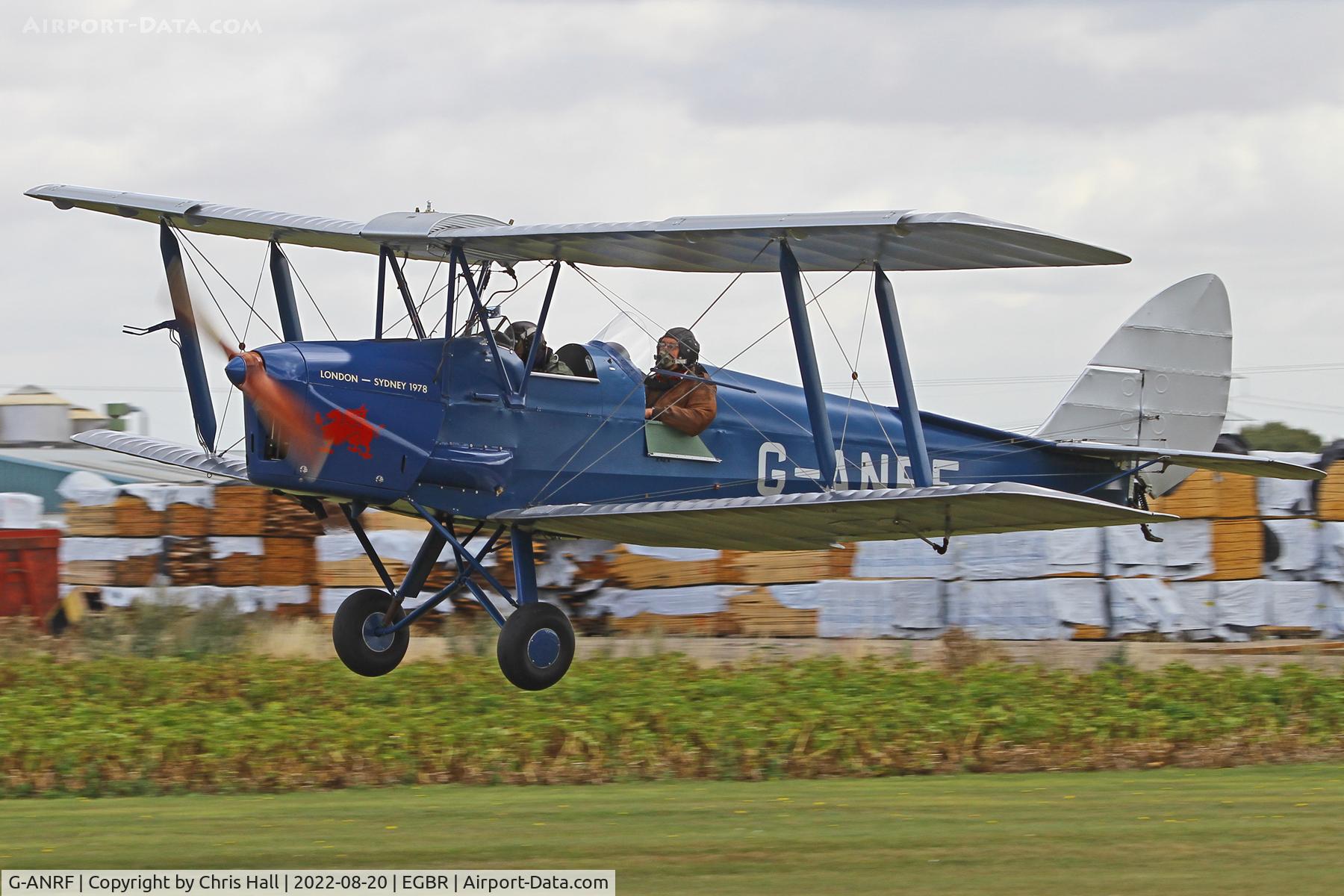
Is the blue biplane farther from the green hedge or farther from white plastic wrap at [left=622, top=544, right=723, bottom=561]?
white plastic wrap at [left=622, top=544, right=723, bottom=561]

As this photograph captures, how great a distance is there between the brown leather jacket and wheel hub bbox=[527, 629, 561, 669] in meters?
1.97

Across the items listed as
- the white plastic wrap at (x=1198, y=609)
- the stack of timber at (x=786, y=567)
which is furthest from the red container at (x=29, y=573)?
the white plastic wrap at (x=1198, y=609)

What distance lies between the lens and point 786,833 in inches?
320

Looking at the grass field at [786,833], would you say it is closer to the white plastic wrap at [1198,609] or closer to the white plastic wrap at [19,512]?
the white plastic wrap at [1198,609]

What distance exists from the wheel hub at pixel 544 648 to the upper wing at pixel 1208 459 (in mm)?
5022

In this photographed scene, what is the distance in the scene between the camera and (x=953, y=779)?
33.8 ft

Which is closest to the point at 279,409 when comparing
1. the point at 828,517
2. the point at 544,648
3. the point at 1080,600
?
the point at 544,648

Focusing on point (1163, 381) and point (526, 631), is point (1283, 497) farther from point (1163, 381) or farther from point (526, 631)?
point (526, 631)

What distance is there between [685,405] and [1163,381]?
5076mm

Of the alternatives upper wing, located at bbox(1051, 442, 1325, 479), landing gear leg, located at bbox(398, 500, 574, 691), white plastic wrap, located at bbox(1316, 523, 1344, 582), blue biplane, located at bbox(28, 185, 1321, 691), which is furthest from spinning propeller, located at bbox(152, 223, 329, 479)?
white plastic wrap, located at bbox(1316, 523, 1344, 582)

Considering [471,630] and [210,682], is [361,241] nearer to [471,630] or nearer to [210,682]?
[210,682]

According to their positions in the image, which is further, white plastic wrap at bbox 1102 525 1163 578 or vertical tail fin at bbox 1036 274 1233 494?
white plastic wrap at bbox 1102 525 1163 578

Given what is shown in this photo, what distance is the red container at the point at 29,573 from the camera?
1888cm

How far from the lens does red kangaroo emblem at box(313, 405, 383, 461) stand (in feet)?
34.8
